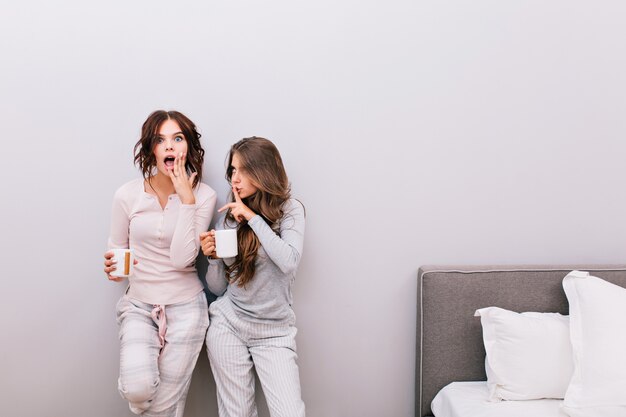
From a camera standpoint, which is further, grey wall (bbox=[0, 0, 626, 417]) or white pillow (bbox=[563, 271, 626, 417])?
grey wall (bbox=[0, 0, 626, 417])

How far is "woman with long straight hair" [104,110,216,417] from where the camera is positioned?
1.58m

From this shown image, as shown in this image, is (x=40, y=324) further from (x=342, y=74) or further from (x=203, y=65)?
(x=342, y=74)

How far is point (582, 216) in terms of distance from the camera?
1.87 metres

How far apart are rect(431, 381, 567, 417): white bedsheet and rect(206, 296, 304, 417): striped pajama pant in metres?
0.49

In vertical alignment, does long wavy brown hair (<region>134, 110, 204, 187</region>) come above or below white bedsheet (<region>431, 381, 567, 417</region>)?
above

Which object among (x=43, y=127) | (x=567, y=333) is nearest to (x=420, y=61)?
(x=567, y=333)

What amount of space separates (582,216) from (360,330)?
3.10 feet

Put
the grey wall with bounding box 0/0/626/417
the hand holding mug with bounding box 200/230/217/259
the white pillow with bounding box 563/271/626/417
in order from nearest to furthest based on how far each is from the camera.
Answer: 1. the white pillow with bounding box 563/271/626/417
2. the hand holding mug with bounding box 200/230/217/259
3. the grey wall with bounding box 0/0/626/417

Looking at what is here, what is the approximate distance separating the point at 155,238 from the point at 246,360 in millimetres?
509

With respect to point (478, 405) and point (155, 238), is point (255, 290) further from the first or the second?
point (478, 405)

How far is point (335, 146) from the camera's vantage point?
1770mm

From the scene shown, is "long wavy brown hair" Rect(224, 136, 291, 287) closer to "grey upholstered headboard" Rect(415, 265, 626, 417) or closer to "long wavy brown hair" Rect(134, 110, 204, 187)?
"long wavy brown hair" Rect(134, 110, 204, 187)

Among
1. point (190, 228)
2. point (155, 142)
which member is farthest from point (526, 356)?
point (155, 142)

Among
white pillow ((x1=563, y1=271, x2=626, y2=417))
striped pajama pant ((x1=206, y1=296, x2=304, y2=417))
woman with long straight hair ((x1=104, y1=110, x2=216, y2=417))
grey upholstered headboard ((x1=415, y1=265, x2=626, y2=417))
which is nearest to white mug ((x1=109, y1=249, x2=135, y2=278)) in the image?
woman with long straight hair ((x1=104, y1=110, x2=216, y2=417))
